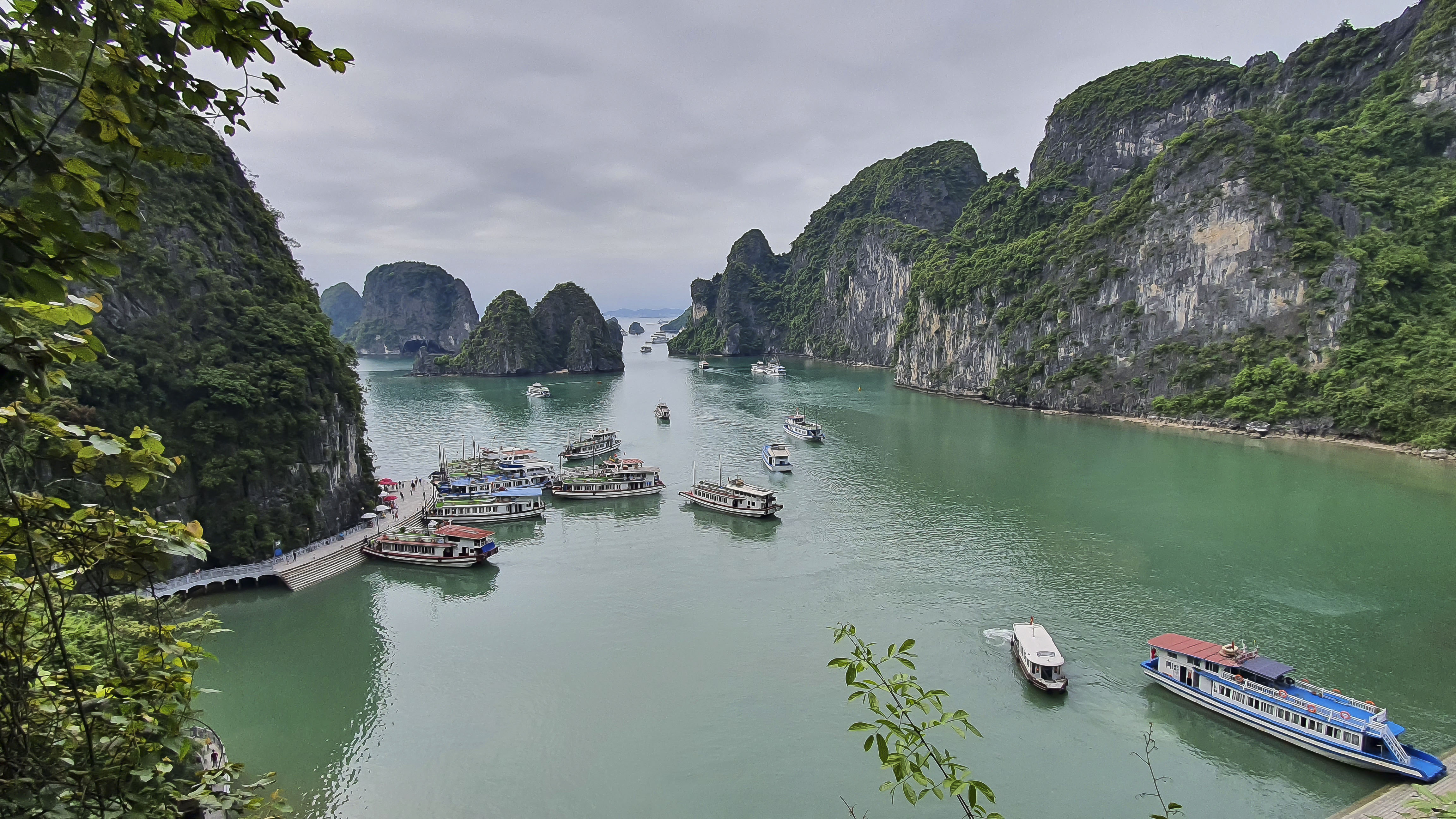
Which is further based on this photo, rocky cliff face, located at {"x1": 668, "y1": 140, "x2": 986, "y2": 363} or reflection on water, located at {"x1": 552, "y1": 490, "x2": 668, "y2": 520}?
rocky cliff face, located at {"x1": 668, "y1": 140, "x2": 986, "y2": 363}

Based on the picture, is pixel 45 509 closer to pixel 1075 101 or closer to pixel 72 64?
pixel 72 64

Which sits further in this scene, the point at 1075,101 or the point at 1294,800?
the point at 1075,101

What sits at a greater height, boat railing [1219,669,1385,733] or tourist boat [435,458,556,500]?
tourist boat [435,458,556,500]

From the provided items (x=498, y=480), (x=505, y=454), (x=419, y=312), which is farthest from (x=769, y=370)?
(x=419, y=312)

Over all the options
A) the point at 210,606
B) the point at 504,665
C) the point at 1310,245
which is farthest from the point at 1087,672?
the point at 1310,245

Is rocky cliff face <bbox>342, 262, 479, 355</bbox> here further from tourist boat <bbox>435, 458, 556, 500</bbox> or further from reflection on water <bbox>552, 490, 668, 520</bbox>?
reflection on water <bbox>552, 490, 668, 520</bbox>

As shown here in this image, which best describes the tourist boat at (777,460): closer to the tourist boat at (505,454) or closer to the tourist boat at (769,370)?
the tourist boat at (505,454)


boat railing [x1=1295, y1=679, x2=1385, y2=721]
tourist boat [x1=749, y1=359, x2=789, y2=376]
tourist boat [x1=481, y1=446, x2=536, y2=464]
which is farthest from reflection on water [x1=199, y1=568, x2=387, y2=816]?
tourist boat [x1=749, y1=359, x2=789, y2=376]
